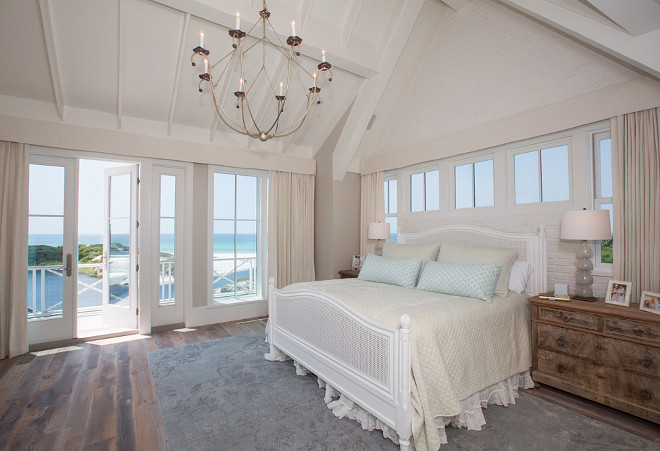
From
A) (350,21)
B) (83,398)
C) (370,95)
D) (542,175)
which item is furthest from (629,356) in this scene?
(83,398)

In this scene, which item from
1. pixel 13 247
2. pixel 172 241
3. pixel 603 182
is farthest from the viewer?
pixel 172 241

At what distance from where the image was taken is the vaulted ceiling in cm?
236

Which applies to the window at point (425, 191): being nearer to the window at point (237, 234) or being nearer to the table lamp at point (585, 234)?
the table lamp at point (585, 234)

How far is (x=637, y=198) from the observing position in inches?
95.0

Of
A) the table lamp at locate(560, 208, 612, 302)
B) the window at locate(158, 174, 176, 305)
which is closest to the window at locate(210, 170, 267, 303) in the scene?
the window at locate(158, 174, 176, 305)

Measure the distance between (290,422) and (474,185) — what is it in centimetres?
298

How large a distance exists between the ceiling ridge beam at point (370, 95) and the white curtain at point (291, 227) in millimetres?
619

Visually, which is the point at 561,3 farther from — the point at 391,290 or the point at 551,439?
the point at 551,439

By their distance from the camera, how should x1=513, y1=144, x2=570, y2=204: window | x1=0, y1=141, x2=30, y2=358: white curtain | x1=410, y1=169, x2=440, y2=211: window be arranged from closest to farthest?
x1=513, y1=144, x2=570, y2=204: window → x1=0, y1=141, x2=30, y2=358: white curtain → x1=410, y1=169, x2=440, y2=211: window

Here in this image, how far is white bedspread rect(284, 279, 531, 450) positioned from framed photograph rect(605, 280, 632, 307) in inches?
21.9

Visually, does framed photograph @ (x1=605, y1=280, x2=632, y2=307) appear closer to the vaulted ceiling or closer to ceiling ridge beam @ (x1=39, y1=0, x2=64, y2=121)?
the vaulted ceiling

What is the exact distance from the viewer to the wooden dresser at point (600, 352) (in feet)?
6.56

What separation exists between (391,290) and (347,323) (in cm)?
73

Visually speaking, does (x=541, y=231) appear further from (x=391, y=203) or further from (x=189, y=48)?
(x=189, y=48)
